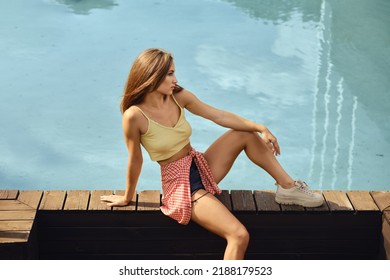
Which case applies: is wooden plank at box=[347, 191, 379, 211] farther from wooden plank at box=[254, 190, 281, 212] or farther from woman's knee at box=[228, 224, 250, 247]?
woman's knee at box=[228, 224, 250, 247]

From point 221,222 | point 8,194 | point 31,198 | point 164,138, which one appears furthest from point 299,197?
point 8,194

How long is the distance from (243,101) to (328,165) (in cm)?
133

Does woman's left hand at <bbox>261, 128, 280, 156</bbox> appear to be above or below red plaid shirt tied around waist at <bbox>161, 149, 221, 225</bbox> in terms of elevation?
above

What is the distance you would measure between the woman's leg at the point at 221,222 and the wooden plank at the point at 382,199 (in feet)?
2.83

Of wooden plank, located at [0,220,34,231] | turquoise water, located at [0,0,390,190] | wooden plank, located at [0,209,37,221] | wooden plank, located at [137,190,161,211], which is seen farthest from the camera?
turquoise water, located at [0,0,390,190]

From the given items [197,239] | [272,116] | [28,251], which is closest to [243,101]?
[272,116]

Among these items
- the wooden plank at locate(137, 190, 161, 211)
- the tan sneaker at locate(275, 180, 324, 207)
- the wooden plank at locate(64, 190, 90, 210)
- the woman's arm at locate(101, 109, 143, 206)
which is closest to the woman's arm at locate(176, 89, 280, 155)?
the tan sneaker at locate(275, 180, 324, 207)

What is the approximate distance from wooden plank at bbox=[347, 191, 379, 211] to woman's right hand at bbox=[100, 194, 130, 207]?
4.06 feet

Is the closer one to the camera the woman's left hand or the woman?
the woman

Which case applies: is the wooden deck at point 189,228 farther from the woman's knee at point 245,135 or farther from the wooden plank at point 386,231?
the woman's knee at point 245,135

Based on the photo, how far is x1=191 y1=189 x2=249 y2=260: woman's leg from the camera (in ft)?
13.3

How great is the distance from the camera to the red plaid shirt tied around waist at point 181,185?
4203 mm

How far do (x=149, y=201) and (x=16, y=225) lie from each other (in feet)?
2.36

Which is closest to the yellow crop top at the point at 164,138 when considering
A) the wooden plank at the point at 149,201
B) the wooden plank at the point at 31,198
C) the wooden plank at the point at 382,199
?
the wooden plank at the point at 149,201
